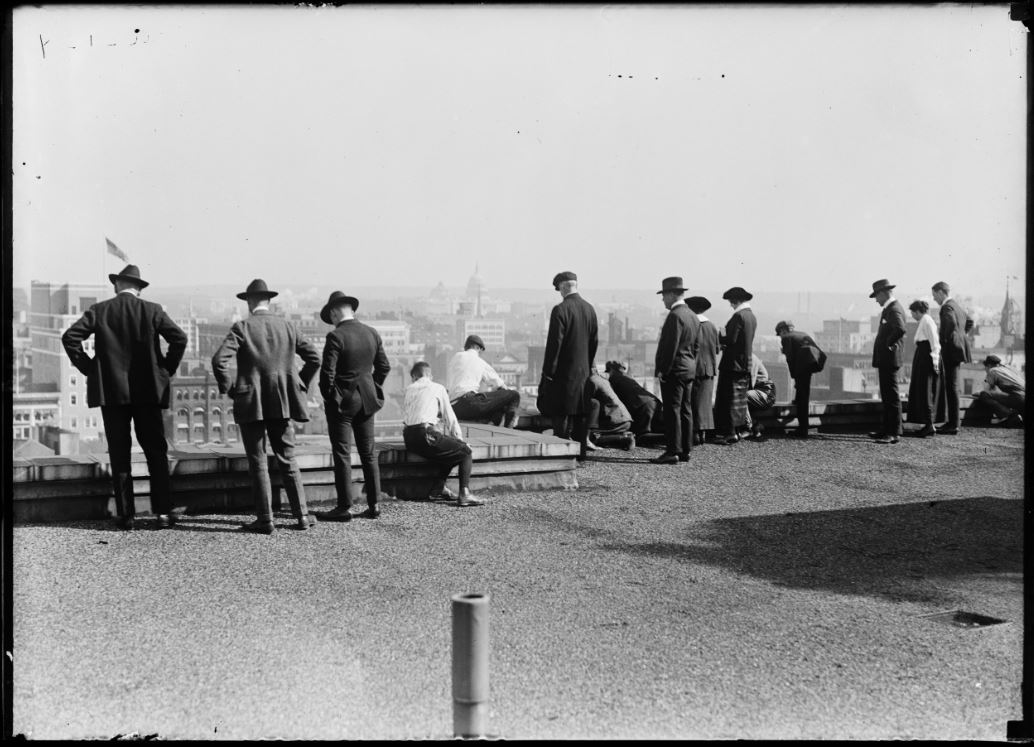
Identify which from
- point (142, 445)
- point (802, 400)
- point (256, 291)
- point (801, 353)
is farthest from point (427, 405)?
point (802, 400)

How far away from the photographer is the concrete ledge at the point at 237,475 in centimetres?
884

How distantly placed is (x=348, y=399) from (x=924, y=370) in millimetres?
8447

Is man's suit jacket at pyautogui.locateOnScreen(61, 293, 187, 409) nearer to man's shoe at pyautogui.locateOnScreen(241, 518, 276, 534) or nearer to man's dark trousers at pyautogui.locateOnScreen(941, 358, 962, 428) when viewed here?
man's shoe at pyautogui.locateOnScreen(241, 518, 276, 534)

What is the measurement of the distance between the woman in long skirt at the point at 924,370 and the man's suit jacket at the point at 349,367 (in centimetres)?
772

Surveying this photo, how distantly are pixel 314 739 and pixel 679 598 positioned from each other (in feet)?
9.90

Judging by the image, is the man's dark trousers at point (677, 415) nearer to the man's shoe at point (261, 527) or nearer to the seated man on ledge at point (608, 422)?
the seated man on ledge at point (608, 422)

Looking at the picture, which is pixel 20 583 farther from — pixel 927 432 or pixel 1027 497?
pixel 927 432

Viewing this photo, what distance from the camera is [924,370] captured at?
577 inches

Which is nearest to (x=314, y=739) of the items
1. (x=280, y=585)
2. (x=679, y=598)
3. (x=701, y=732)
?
(x=701, y=732)

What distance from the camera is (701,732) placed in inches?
197

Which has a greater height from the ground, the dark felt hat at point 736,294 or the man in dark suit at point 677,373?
the dark felt hat at point 736,294

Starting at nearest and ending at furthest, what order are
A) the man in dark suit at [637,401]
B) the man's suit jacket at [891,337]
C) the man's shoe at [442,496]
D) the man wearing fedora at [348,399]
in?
the man wearing fedora at [348,399], the man's shoe at [442,496], the man in dark suit at [637,401], the man's suit jacket at [891,337]

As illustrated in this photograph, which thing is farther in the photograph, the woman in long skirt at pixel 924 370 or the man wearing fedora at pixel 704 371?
the woman in long skirt at pixel 924 370

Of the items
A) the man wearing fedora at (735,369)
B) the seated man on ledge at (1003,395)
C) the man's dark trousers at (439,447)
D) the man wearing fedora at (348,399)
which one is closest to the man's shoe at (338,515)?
the man wearing fedora at (348,399)
